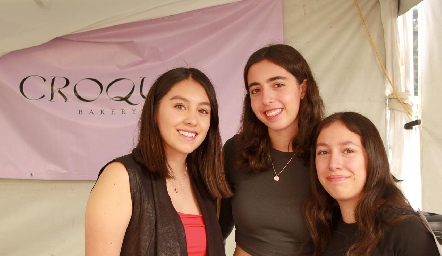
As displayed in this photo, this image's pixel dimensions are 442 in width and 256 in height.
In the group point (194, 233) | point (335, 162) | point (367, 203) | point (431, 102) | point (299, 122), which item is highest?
point (431, 102)

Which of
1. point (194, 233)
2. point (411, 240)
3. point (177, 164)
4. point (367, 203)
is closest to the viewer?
point (411, 240)

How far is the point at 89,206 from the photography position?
124 cm

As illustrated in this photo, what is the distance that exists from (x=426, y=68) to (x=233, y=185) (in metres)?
1.28

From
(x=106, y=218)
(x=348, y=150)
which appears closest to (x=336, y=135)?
(x=348, y=150)

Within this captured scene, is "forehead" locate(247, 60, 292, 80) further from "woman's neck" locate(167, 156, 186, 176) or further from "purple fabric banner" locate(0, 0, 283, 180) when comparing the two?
"purple fabric banner" locate(0, 0, 283, 180)

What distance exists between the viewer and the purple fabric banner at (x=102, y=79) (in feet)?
8.25

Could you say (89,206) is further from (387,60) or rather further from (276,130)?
(387,60)

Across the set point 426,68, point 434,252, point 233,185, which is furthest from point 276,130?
point 426,68

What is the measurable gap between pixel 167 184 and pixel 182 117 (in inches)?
8.4

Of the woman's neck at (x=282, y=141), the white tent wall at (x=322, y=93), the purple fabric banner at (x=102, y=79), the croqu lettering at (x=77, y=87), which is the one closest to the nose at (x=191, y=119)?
the woman's neck at (x=282, y=141)

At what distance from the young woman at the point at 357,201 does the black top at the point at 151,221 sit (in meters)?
0.36

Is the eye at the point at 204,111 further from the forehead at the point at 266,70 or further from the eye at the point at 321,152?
the eye at the point at 321,152

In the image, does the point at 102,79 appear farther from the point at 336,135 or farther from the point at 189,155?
the point at 336,135

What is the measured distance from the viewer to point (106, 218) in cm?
122
